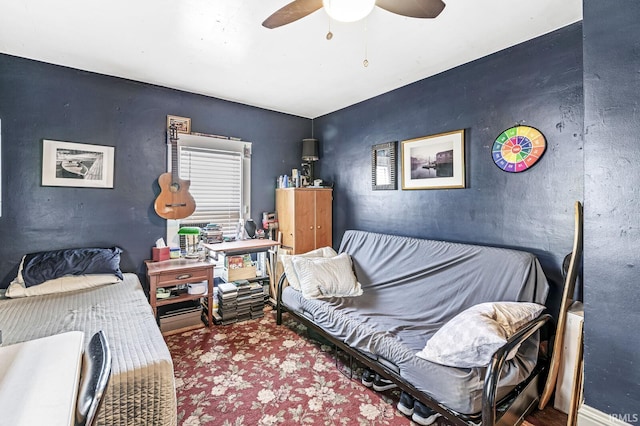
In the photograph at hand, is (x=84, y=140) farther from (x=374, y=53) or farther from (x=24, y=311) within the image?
(x=374, y=53)

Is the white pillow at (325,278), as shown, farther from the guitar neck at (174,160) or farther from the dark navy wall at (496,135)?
the guitar neck at (174,160)

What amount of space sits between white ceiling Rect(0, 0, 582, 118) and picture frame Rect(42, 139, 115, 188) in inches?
29.1

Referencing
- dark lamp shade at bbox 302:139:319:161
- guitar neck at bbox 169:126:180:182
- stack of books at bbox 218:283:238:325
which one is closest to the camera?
stack of books at bbox 218:283:238:325

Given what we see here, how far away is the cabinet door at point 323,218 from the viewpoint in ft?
12.3

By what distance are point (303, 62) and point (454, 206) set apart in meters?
1.89

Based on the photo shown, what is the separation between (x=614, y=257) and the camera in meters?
1.41

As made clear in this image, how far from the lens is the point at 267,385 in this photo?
2.05 metres

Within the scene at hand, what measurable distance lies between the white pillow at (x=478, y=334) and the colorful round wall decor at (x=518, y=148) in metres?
1.06

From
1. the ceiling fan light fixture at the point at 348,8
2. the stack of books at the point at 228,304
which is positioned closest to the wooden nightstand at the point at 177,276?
the stack of books at the point at 228,304

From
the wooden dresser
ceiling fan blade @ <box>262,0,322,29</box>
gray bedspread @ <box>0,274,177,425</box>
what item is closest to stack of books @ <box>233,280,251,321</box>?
the wooden dresser

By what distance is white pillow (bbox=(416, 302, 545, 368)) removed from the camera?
1.47 m

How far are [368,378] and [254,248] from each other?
1.71 m

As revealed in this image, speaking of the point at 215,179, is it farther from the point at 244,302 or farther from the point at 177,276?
the point at 244,302

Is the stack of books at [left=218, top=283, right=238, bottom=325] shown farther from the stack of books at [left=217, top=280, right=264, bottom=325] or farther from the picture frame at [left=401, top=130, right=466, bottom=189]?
the picture frame at [left=401, top=130, right=466, bottom=189]
